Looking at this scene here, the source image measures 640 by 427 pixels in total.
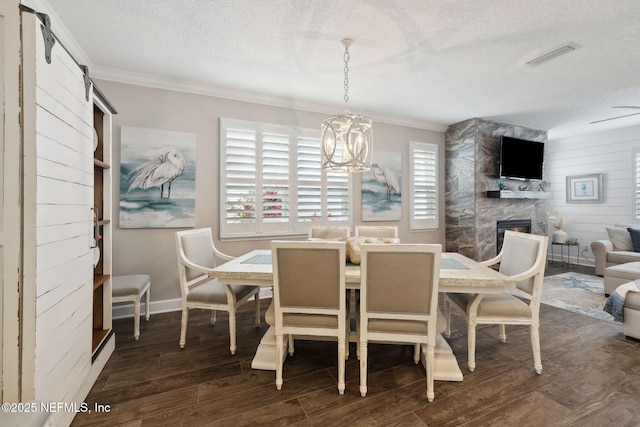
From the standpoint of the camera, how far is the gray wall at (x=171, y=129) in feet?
10.0

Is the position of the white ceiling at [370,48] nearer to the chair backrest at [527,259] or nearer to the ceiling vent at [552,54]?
the ceiling vent at [552,54]

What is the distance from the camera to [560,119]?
15.3ft

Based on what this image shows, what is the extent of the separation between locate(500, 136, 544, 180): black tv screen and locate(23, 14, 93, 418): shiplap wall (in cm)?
543

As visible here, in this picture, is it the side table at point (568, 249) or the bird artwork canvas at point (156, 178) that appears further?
the side table at point (568, 249)

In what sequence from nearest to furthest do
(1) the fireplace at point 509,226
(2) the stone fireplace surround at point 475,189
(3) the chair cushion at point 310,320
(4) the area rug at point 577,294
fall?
(3) the chair cushion at point 310,320 < (4) the area rug at point 577,294 < (2) the stone fireplace surround at point 475,189 < (1) the fireplace at point 509,226

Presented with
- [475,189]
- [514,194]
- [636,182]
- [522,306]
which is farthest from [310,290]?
[636,182]

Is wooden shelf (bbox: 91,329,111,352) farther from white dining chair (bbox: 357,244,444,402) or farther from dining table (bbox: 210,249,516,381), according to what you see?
white dining chair (bbox: 357,244,444,402)

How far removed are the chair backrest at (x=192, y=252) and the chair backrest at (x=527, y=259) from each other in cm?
267

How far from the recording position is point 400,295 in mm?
1685

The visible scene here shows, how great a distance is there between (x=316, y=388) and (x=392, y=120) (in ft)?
13.0

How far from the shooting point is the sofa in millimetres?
4145

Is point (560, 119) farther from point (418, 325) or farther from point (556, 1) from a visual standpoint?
point (418, 325)

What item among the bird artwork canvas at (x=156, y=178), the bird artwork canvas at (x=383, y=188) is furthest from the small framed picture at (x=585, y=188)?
the bird artwork canvas at (x=156, y=178)

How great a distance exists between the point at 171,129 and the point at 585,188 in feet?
24.5
